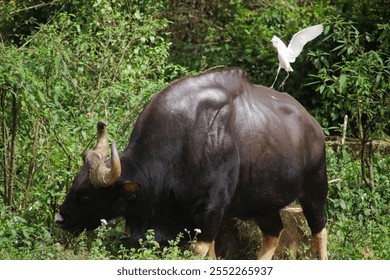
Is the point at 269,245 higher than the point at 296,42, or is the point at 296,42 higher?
the point at 296,42

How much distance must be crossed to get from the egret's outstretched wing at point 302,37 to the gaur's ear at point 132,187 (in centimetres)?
267

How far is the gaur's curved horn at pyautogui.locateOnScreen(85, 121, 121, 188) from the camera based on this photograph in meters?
8.34

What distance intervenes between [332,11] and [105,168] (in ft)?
20.8

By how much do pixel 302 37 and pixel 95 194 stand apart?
2.93 metres

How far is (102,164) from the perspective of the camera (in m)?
8.55

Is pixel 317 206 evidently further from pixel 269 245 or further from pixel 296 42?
pixel 296 42

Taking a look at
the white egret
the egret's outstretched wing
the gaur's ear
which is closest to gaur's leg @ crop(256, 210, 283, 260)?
the gaur's ear

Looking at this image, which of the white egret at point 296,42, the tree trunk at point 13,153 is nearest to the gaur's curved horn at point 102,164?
the tree trunk at point 13,153

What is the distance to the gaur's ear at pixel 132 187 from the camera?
8477mm

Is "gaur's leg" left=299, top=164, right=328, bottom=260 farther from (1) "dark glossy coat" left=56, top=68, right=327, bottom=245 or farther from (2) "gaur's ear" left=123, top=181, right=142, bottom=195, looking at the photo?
(2) "gaur's ear" left=123, top=181, right=142, bottom=195

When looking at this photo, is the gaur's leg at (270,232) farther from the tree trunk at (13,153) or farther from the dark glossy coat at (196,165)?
the tree trunk at (13,153)

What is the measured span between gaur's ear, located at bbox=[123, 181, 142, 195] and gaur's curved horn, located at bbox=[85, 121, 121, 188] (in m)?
0.10

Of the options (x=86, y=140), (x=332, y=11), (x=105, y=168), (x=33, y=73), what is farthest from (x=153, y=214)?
(x=332, y=11)

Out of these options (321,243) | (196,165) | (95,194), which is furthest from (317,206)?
(95,194)
